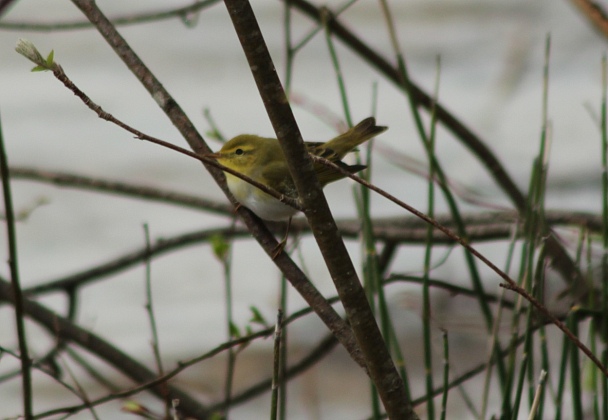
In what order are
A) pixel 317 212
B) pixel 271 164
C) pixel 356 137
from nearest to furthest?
1. pixel 317 212
2. pixel 356 137
3. pixel 271 164

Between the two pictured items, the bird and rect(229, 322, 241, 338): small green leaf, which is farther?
the bird

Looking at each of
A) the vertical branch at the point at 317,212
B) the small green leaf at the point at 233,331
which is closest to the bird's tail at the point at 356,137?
the small green leaf at the point at 233,331

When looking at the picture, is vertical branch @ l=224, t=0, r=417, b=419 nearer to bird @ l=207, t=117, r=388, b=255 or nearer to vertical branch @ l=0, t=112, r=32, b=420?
vertical branch @ l=0, t=112, r=32, b=420

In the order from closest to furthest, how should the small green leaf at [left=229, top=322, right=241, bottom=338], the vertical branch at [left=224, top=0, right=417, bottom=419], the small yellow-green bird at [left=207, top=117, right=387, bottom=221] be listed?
the vertical branch at [left=224, top=0, right=417, bottom=419], the small green leaf at [left=229, top=322, right=241, bottom=338], the small yellow-green bird at [left=207, top=117, right=387, bottom=221]

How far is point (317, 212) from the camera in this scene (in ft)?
2.27

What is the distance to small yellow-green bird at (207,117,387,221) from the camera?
5.19 ft

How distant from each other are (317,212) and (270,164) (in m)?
1.20

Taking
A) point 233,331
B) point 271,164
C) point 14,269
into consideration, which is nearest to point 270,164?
point 271,164

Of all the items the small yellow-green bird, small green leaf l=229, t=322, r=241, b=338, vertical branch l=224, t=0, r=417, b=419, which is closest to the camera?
vertical branch l=224, t=0, r=417, b=419

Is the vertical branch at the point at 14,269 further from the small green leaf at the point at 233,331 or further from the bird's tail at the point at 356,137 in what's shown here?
the bird's tail at the point at 356,137

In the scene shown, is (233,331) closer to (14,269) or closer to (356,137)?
(14,269)

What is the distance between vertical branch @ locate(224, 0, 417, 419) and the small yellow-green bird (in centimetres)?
81

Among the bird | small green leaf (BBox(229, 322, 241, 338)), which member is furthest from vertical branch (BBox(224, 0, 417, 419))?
the bird

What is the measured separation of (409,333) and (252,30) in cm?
241
